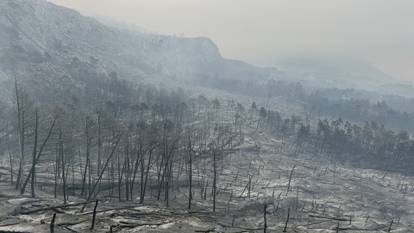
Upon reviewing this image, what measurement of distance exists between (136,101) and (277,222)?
117 m

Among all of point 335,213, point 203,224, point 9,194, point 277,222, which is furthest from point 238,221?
point 9,194

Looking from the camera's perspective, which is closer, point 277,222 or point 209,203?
point 277,222

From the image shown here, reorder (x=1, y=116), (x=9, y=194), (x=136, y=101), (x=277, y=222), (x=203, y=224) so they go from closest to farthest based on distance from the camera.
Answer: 1. (x=203, y=224)
2. (x=9, y=194)
3. (x=277, y=222)
4. (x=1, y=116)
5. (x=136, y=101)

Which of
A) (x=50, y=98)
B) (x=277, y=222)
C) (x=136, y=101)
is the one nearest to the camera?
(x=277, y=222)

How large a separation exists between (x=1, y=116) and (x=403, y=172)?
12672cm

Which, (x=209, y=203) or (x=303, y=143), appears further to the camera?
(x=303, y=143)

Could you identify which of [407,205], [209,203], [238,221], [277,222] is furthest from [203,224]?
[407,205]

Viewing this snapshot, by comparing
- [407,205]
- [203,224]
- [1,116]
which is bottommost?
[407,205]

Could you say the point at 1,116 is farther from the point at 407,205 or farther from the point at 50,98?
the point at 407,205

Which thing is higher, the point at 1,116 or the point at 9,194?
the point at 1,116

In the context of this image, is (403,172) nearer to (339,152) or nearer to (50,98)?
(339,152)

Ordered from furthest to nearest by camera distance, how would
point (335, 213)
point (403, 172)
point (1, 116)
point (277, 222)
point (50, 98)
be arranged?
1. point (50, 98)
2. point (403, 172)
3. point (1, 116)
4. point (335, 213)
5. point (277, 222)

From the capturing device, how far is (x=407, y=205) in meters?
99.9

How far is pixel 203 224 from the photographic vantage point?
2116 inches
